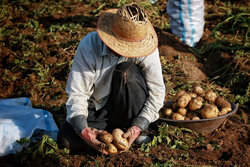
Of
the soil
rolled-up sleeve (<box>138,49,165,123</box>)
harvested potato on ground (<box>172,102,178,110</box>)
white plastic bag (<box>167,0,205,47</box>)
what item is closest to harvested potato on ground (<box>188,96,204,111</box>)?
harvested potato on ground (<box>172,102,178,110</box>)

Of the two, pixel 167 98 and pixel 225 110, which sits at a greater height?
pixel 225 110

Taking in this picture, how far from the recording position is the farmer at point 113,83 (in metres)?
2.03

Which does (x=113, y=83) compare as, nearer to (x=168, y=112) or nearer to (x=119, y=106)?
(x=119, y=106)

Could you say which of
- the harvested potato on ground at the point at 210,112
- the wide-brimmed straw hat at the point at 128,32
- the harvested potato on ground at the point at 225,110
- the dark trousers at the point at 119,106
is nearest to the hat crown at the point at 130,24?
the wide-brimmed straw hat at the point at 128,32

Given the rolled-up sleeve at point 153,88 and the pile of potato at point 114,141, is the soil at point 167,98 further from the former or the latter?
the rolled-up sleeve at point 153,88

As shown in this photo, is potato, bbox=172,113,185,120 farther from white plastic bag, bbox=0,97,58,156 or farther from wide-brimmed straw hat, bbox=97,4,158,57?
white plastic bag, bbox=0,97,58,156

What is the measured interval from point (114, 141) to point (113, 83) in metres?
0.50

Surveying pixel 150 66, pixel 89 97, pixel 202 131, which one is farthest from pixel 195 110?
pixel 89 97

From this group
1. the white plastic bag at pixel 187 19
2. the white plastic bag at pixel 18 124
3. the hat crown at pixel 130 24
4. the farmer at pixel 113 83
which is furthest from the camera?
the white plastic bag at pixel 187 19

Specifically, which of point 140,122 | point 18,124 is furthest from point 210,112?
point 18,124

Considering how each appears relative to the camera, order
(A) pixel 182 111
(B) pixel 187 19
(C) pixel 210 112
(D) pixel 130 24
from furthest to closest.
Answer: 1. (B) pixel 187 19
2. (A) pixel 182 111
3. (C) pixel 210 112
4. (D) pixel 130 24

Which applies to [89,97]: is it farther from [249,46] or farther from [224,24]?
[224,24]

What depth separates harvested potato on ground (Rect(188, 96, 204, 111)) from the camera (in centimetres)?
287

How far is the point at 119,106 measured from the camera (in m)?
2.46
